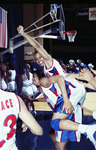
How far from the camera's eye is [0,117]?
1.01 meters

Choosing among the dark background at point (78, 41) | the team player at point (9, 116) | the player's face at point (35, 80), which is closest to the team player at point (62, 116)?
the player's face at point (35, 80)

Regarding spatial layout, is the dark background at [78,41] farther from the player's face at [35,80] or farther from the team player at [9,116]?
the team player at [9,116]

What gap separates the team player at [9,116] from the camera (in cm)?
102

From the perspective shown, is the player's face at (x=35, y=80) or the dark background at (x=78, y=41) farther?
the dark background at (x=78, y=41)

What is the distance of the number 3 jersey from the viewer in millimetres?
1020

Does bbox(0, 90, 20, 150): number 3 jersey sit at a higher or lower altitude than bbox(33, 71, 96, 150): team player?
higher

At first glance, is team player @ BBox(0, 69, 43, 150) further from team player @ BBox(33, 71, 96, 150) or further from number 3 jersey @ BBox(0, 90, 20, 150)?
team player @ BBox(33, 71, 96, 150)

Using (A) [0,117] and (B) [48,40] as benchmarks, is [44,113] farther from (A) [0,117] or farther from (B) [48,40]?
(B) [48,40]

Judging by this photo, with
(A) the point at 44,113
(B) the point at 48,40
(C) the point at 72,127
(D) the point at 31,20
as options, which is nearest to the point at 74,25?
(B) the point at 48,40

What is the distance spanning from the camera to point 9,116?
1.03 m

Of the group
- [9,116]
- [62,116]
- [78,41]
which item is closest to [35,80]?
[62,116]

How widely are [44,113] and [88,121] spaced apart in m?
1.21

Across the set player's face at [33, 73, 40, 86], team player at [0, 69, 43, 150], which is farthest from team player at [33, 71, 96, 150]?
team player at [0, 69, 43, 150]

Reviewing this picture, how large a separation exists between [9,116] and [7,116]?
1 cm
